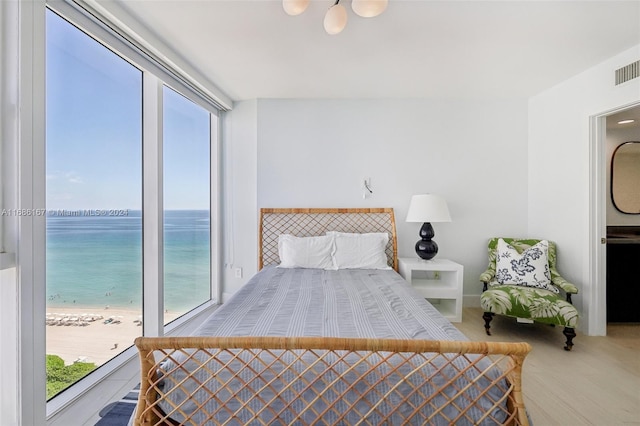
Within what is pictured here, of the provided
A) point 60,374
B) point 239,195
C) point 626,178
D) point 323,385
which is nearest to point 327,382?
point 323,385

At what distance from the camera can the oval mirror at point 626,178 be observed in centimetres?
371

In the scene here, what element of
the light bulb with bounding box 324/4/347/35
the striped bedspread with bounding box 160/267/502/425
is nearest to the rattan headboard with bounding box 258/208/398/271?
the striped bedspread with bounding box 160/267/502/425

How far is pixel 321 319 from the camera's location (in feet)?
5.36

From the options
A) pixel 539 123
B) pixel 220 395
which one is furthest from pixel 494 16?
pixel 220 395

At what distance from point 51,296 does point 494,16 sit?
3455 mm

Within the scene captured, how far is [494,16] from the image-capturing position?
197cm

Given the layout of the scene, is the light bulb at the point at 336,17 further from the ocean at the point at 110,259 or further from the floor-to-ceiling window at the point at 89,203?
the ocean at the point at 110,259

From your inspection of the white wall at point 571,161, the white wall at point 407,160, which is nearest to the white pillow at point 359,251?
the white wall at point 407,160

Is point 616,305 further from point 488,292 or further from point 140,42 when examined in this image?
point 140,42

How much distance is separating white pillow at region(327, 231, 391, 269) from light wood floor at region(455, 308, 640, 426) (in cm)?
114

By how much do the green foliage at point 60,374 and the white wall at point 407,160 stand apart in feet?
7.44

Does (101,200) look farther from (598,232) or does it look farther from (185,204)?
(598,232)

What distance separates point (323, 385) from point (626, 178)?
193 inches

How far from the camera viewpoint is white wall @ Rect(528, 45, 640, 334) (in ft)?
8.69
